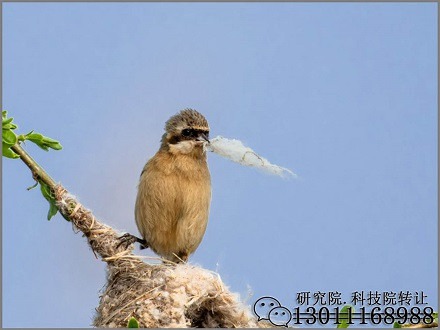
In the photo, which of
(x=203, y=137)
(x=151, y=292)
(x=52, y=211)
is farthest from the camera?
(x=203, y=137)

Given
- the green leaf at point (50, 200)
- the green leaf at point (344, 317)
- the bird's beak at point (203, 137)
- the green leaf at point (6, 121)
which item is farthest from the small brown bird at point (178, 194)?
the green leaf at point (344, 317)

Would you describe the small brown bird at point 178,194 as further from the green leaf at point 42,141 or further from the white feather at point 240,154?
the green leaf at point 42,141

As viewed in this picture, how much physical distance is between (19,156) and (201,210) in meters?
1.94

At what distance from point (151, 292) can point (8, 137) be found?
1172 millimetres

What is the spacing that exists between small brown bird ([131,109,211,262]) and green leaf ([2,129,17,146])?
6.07ft

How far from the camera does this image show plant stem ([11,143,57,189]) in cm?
383

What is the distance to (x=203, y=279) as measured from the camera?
161 inches

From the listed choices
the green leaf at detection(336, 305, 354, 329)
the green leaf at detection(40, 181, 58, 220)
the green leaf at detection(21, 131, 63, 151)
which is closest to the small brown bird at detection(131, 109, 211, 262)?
the green leaf at detection(40, 181, 58, 220)

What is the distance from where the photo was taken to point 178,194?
214 inches

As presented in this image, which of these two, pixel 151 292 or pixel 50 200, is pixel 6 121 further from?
pixel 151 292

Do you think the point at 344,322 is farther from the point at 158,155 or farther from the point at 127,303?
the point at 158,155

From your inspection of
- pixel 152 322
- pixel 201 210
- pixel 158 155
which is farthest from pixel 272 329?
pixel 158 155

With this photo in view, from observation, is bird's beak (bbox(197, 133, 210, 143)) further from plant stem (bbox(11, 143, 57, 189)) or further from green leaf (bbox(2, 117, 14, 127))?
green leaf (bbox(2, 117, 14, 127))

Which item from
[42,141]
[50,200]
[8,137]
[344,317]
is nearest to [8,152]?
[8,137]
